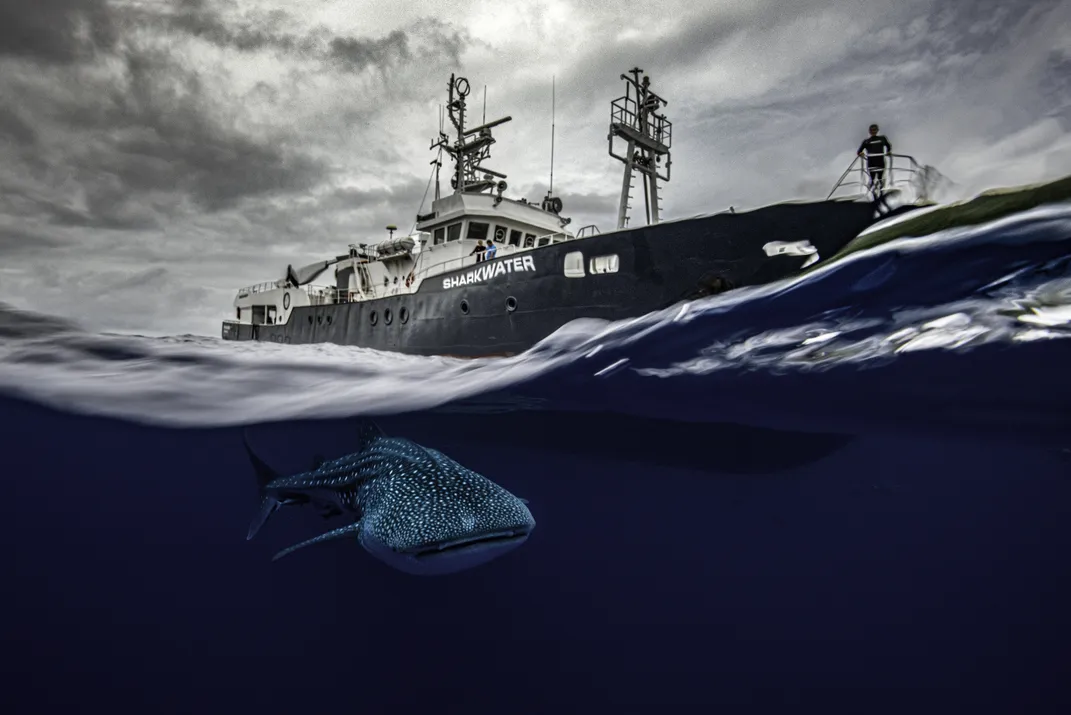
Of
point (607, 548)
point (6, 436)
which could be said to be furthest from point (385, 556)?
point (6, 436)

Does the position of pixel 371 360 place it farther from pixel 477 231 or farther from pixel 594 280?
pixel 594 280

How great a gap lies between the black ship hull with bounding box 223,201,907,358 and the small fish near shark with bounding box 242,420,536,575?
5.74 m

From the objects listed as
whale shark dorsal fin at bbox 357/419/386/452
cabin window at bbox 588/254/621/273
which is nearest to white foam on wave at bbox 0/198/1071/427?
cabin window at bbox 588/254/621/273

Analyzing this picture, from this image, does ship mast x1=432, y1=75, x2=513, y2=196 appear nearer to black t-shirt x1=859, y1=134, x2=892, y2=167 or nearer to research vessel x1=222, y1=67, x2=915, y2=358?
research vessel x1=222, y1=67, x2=915, y2=358

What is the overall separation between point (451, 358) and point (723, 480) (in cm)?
910

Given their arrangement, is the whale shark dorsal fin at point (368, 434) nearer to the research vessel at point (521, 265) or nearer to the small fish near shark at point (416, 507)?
the small fish near shark at point (416, 507)

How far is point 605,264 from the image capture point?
1133cm

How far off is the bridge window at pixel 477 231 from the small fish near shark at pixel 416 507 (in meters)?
12.2

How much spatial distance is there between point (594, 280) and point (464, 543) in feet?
25.4

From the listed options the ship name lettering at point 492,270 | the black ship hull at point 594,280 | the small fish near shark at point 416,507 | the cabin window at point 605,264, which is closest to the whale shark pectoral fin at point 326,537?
the small fish near shark at point 416,507

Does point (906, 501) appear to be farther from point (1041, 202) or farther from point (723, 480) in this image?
point (1041, 202)

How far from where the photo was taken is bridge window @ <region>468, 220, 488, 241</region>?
17.8 meters

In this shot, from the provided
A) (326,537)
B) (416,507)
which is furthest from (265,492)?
(416,507)

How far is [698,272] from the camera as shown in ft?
32.9
